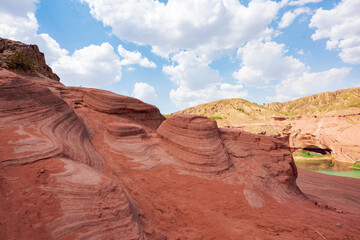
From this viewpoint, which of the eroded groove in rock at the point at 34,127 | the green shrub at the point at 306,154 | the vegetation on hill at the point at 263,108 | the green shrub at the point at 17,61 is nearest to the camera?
the eroded groove in rock at the point at 34,127

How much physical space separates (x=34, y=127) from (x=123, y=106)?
6456 millimetres

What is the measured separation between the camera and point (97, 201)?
355cm

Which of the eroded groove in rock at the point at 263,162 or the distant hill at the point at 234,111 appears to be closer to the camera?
the eroded groove in rock at the point at 263,162

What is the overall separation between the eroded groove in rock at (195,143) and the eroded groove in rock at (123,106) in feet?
13.2

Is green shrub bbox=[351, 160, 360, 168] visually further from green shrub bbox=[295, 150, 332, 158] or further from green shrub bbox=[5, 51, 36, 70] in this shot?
green shrub bbox=[5, 51, 36, 70]

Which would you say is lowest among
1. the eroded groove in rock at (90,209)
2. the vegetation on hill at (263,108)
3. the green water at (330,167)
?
the green water at (330,167)

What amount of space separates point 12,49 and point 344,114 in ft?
162

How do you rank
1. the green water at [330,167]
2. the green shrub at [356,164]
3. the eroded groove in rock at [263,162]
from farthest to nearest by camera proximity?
1. the green shrub at [356,164]
2. the green water at [330,167]
3. the eroded groove in rock at [263,162]

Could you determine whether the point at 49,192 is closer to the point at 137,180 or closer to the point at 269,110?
the point at 137,180

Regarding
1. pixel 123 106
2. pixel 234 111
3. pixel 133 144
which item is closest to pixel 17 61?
pixel 123 106

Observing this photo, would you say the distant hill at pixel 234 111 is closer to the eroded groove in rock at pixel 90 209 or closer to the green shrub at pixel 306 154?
the green shrub at pixel 306 154

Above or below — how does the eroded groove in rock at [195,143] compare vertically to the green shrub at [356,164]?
above

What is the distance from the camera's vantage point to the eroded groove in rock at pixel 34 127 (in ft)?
13.7

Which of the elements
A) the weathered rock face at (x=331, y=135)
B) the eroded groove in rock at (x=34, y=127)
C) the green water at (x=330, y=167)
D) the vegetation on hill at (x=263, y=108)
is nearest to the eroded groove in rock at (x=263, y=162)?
the eroded groove in rock at (x=34, y=127)
